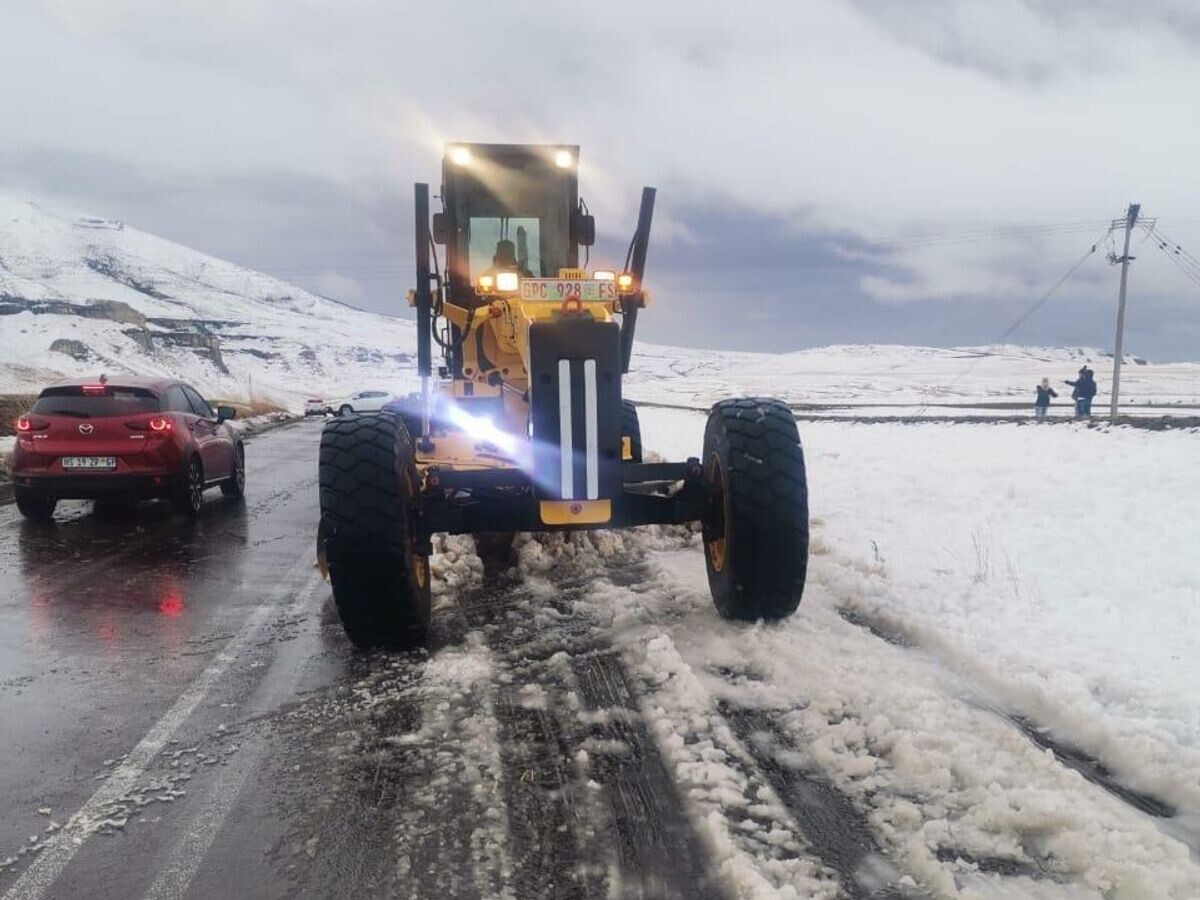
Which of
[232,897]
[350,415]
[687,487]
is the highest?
[350,415]

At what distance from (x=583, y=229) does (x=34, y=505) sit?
711 centimetres

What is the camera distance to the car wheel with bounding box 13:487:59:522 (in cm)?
969

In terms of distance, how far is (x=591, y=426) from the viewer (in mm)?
4859

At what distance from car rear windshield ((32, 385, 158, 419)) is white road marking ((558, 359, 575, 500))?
7110 millimetres

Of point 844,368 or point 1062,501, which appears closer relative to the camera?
point 1062,501

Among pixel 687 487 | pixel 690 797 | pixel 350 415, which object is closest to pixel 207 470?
pixel 350 415

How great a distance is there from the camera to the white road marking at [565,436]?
482 centimetres

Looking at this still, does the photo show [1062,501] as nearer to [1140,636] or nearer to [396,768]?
[1140,636]

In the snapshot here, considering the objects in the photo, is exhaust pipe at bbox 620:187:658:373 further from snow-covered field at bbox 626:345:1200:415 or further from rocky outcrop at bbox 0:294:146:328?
rocky outcrop at bbox 0:294:146:328

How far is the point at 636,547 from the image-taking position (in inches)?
307

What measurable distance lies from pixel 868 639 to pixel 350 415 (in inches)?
133

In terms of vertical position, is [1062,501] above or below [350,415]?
below

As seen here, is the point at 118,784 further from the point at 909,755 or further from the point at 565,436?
the point at 909,755

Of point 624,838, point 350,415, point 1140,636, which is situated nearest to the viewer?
point 624,838
